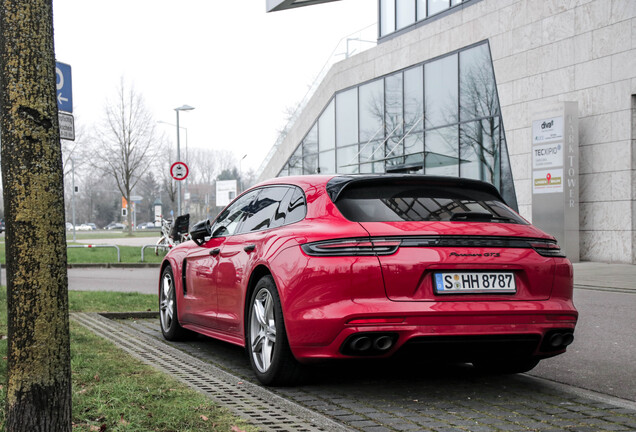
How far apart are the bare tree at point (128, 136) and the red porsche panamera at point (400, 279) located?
4656cm

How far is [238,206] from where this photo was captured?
280 inches

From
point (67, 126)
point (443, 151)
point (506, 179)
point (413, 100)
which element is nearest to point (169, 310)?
point (67, 126)

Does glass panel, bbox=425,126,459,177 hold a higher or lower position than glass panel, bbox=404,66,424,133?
lower

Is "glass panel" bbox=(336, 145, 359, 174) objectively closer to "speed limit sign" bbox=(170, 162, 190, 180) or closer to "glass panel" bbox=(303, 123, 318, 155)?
"glass panel" bbox=(303, 123, 318, 155)

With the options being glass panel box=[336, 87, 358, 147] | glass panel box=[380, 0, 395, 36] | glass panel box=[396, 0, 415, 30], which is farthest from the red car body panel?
glass panel box=[336, 87, 358, 147]

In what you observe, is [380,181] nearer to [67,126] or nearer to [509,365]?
[509,365]

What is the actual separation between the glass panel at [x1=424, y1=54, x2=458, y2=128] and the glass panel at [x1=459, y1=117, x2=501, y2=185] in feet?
2.79

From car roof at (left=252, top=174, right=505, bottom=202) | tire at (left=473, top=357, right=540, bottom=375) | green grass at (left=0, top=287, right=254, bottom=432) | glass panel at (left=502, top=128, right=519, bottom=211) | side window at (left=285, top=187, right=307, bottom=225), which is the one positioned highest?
glass panel at (left=502, top=128, right=519, bottom=211)

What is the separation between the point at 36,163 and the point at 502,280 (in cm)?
313

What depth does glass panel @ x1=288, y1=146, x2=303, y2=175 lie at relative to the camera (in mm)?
36500

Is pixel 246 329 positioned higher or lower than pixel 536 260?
lower

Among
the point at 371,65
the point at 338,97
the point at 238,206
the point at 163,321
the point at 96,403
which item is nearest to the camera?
the point at 96,403

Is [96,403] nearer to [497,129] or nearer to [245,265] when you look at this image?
[245,265]

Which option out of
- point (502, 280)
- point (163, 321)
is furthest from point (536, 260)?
point (163, 321)
